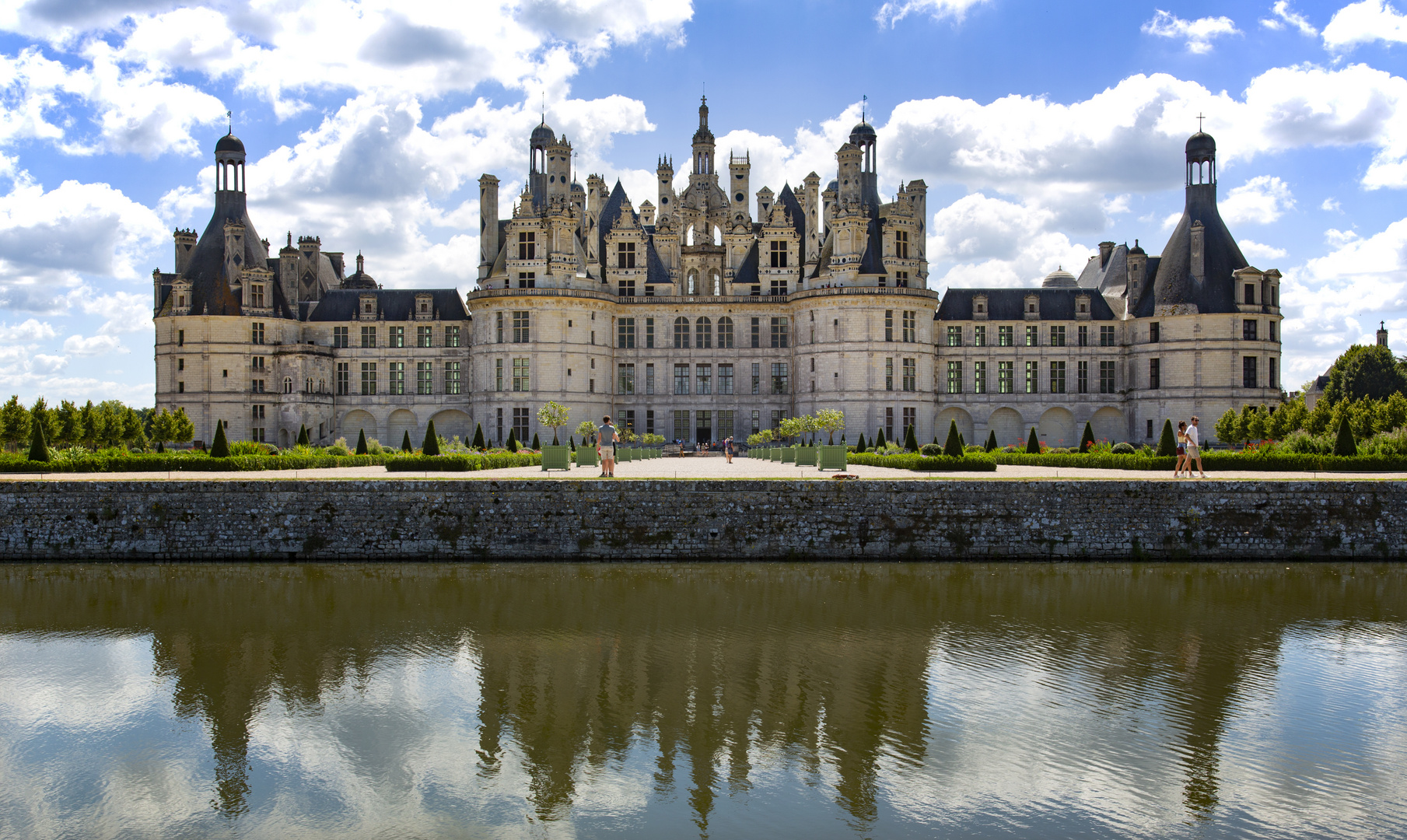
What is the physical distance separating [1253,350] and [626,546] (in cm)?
4151

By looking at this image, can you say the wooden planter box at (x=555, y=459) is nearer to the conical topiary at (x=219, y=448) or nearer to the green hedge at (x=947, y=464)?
the conical topiary at (x=219, y=448)

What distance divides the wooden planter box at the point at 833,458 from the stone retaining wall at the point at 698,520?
6336 millimetres

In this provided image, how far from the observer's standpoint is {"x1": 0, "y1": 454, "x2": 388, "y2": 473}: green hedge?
3083cm

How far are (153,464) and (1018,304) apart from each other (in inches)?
1771

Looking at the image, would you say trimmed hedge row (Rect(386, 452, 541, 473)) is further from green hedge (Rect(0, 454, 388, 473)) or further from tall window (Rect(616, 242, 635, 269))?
tall window (Rect(616, 242, 635, 269))

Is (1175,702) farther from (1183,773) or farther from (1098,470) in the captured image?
(1098,470)

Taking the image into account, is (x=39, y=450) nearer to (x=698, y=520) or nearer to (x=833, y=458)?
(x=698, y=520)

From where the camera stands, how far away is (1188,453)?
28094 millimetres

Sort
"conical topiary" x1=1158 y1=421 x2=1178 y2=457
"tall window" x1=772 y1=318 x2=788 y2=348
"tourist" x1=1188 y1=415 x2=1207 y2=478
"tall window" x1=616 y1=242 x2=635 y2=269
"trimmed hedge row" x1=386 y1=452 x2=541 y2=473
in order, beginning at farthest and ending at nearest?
"tall window" x1=616 y1=242 x2=635 y2=269, "tall window" x1=772 y1=318 x2=788 y2=348, "conical topiary" x1=1158 y1=421 x2=1178 y2=457, "trimmed hedge row" x1=386 y1=452 x2=541 y2=473, "tourist" x1=1188 y1=415 x2=1207 y2=478

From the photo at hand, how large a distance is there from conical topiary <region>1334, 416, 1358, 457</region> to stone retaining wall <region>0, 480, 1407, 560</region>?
20.5ft

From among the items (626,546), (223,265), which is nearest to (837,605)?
(626,546)

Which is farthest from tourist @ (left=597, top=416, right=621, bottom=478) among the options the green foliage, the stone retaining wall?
the green foliage

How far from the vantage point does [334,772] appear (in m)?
11.8

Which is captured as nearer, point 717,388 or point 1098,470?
point 1098,470
